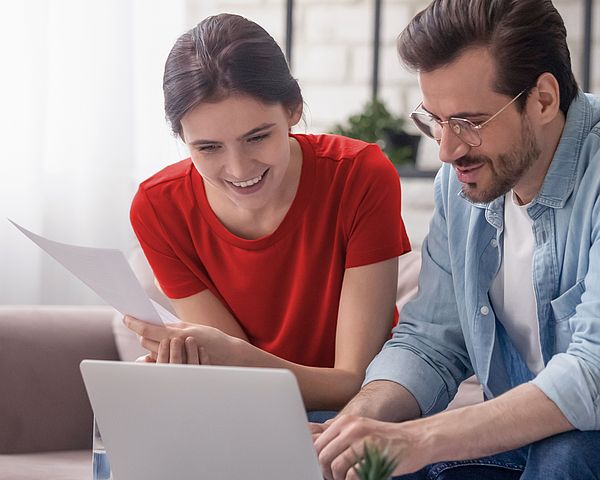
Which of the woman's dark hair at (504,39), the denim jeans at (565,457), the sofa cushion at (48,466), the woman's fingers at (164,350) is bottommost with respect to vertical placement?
the sofa cushion at (48,466)

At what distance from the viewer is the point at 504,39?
1494mm

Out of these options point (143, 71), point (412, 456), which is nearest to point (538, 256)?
point (412, 456)

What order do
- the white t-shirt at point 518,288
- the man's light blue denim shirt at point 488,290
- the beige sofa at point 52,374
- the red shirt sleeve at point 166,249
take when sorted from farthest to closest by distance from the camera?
1. the beige sofa at point 52,374
2. the red shirt sleeve at point 166,249
3. the white t-shirt at point 518,288
4. the man's light blue denim shirt at point 488,290

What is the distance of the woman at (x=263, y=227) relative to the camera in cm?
165

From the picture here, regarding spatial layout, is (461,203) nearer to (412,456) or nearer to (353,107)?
(412,456)

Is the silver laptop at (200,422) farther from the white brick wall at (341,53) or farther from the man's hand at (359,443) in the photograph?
the white brick wall at (341,53)

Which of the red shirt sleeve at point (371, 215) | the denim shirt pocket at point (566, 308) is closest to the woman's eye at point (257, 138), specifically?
the red shirt sleeve at point (371, 215)

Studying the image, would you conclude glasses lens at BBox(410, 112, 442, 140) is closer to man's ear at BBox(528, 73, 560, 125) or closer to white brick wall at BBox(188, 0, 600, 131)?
man's ear at BBox(528, 73, 560, 125)

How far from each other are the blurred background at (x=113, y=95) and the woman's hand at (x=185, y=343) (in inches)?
43.9

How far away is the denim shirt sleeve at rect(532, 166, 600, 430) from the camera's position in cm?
131

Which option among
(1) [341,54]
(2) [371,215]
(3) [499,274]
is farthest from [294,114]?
(1) [341,54]

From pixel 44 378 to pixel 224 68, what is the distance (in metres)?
0.79

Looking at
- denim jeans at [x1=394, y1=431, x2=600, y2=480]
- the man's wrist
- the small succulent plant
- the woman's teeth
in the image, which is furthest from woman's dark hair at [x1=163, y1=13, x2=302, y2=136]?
the small succulent plant

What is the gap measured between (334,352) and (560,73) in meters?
0.65
